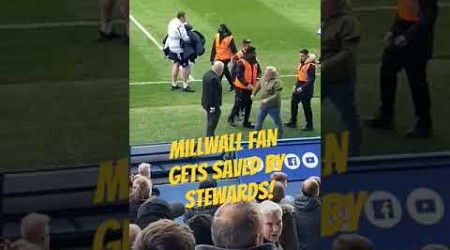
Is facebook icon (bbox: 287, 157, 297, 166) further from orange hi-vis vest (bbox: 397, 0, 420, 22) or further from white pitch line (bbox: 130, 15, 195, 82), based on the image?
orange hi-vis vest (bbox: 397, 0, 420, 22)

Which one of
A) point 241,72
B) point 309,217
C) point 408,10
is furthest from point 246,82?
point 408,10

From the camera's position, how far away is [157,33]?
13.5 feet

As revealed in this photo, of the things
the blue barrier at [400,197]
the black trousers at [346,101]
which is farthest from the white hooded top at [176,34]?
the blue barrier at [400,197]

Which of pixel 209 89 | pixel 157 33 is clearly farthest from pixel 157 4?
pixel 209 89

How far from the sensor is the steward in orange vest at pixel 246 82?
13.4 feet

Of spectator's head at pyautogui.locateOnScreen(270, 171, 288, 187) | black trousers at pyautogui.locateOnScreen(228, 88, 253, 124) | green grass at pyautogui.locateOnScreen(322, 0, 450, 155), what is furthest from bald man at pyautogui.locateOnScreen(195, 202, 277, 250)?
green grass at pyautogui.locateOnScreen(322, 0, 450, 155)

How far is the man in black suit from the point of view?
4117mm

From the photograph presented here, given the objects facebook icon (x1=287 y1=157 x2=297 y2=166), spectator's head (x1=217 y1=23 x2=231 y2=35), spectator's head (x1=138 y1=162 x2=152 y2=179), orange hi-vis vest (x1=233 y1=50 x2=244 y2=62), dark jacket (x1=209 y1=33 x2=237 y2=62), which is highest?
spectator's head (x1=217 y1=23 x2=231 y2=35)

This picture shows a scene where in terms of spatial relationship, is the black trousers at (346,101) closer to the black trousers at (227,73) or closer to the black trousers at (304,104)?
the black trousers at (304,104)

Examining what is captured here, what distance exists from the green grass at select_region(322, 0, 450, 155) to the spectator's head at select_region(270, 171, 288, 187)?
25 cm

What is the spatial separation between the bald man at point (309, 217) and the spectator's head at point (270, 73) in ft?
1.52

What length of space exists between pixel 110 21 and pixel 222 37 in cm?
51

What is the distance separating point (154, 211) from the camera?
3992mm

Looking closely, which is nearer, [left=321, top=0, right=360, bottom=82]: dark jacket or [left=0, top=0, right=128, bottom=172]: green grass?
[left=0, top=0, right=128, bottom=172]: green grass
